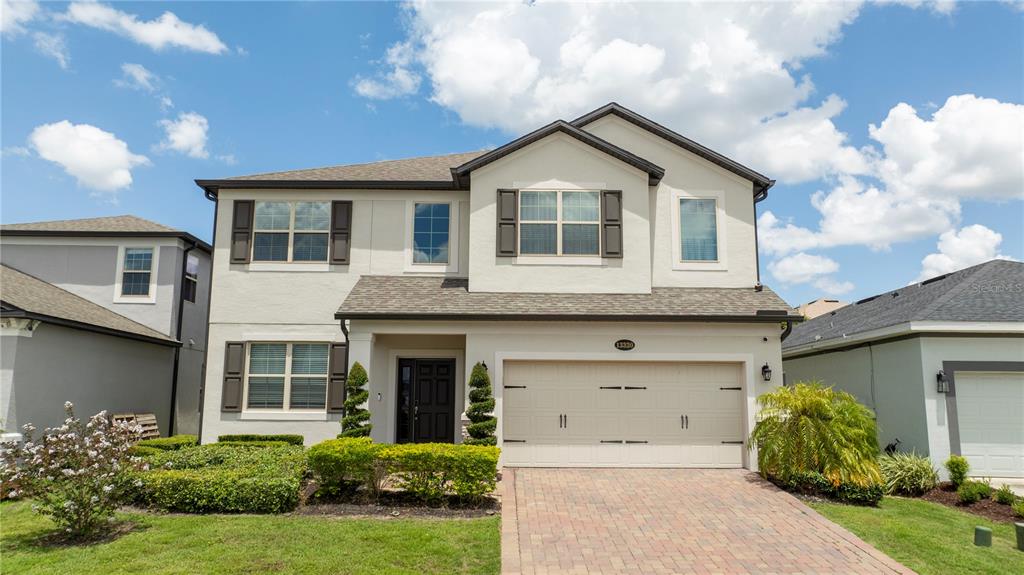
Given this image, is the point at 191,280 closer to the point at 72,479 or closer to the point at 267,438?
the point at 267,438

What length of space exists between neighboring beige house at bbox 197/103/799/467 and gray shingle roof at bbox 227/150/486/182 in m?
0.13

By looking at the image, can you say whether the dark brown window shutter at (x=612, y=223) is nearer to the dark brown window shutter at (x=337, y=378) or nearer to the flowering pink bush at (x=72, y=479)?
the dark brown window shutter at (x=337, y=378)

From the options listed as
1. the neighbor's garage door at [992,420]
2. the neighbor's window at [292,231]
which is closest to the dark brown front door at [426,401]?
the neighbor's window at [292,231]

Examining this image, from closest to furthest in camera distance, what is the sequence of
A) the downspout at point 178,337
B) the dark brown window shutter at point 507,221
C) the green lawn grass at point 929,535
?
the green lawn grass at point 929,535, the dark brown window shutter at point 507,221, the downspout at point 178,337

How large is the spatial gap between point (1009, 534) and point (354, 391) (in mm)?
11297

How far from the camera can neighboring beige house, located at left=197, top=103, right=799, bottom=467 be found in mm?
12094

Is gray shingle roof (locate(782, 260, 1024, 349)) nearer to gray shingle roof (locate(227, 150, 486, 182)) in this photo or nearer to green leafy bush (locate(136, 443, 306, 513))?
gray shingle roof (locate(227, 150, 486, 182))

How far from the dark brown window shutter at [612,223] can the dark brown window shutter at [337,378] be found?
6.38m

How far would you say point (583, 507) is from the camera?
929 centimetres

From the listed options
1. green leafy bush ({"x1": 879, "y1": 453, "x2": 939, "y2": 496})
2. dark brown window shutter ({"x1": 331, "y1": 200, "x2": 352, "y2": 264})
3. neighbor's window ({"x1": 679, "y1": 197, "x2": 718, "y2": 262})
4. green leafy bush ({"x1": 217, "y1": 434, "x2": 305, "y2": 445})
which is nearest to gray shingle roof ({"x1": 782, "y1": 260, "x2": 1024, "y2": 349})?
green leafy bush ({"x1": 879, "y1": 453, "x2": 939, "y2": 496})

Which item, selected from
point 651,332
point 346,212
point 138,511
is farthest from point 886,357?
point 138,511

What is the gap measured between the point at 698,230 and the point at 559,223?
3527mm

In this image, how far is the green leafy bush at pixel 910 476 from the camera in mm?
11172

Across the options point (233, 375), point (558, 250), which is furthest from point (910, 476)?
point (233, 375)
